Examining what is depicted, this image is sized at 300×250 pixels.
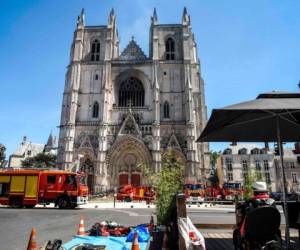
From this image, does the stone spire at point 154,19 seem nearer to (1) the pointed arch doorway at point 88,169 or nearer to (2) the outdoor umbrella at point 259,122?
(1) the pointed arch doorway at point 88,169

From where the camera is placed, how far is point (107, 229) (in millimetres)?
7230

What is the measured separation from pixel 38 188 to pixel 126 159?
18732 mm

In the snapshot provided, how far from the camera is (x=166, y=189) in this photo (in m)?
6.56

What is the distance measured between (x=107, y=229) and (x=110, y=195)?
26.7m

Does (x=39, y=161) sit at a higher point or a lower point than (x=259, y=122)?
higher

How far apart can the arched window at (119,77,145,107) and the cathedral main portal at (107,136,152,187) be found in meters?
6.38

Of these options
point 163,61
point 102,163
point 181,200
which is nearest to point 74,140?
point 102,163

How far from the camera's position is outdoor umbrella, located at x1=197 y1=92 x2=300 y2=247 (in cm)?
431

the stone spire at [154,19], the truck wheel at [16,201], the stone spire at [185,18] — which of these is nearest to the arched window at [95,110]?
the stone spire at [154,19]

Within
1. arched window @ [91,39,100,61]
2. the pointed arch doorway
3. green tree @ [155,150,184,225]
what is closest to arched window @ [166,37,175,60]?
arched window @ [91,39,100,61]

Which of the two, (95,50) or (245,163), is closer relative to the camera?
(95,50)

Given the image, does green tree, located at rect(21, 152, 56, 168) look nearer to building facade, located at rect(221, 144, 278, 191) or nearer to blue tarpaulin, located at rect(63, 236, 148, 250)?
building facade, located at rect(221, 144, 278, 191)

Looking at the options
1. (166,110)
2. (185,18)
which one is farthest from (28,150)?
(185,18)

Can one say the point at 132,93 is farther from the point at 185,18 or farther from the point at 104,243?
the point at 104,243
